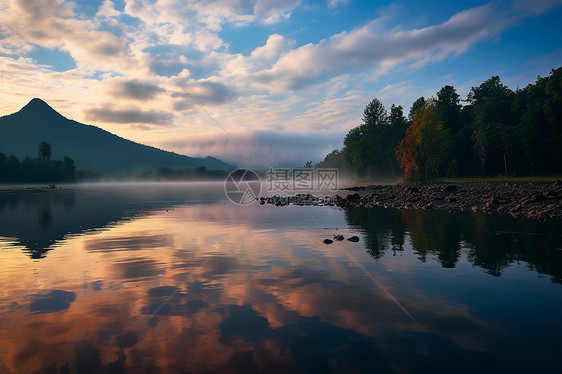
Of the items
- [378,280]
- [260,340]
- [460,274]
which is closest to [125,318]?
[260,340]

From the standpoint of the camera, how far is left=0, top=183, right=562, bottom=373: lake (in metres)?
6.14

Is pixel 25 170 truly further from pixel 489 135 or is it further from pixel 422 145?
pixel 489 135

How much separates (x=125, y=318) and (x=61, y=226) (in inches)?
854

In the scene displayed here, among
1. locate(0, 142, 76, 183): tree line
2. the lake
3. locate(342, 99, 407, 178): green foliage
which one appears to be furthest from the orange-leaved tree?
locate(0, 142, 76, 183): tree line

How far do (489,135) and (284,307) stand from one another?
89.9 metres

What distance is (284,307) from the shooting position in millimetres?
8711

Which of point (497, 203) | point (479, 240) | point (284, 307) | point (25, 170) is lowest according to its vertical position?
point (284, 307)

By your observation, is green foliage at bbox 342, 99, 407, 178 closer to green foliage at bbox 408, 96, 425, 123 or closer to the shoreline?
green foliage at bbox 408, 96, 425, 123

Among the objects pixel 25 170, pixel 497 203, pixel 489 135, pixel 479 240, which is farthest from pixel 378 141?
pixel 25 170

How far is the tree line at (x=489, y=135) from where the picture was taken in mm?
74312

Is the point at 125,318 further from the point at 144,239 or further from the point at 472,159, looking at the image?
the point at 472,159

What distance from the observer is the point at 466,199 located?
1560 inches

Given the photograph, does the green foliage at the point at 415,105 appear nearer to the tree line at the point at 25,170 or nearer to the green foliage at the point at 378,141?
the green foliage at the point at 378,141

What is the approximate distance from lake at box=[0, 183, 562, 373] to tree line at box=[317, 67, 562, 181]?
64.4 meters
